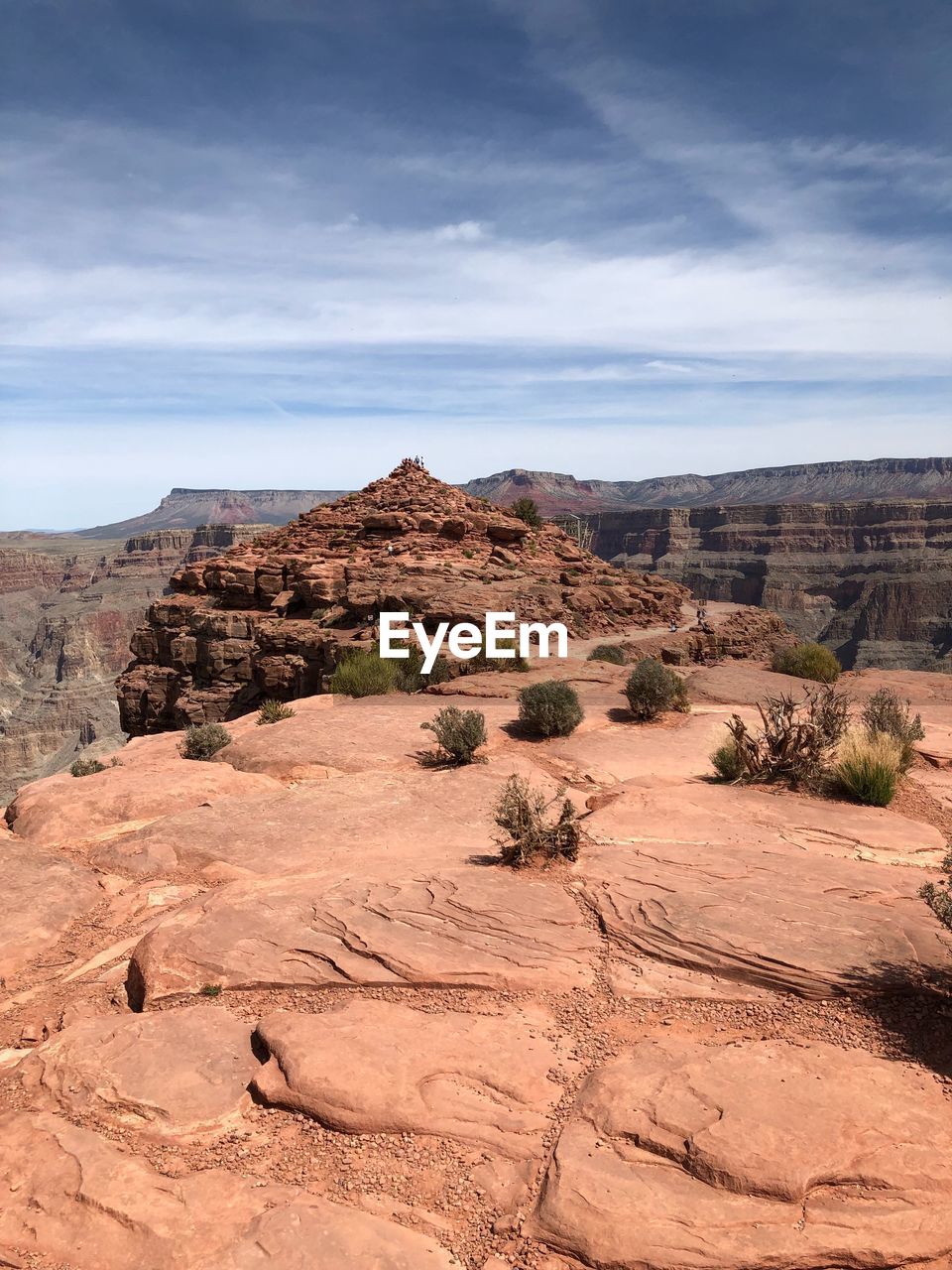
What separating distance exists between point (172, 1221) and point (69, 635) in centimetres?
13223

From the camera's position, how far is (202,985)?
4.86m

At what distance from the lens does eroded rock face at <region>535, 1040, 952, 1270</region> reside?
116 inches

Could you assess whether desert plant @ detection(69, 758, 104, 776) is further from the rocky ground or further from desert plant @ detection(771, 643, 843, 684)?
desert plant @ detection(771, 643, 843, 684)

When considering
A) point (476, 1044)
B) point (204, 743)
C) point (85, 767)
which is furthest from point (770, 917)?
point (85, 767)

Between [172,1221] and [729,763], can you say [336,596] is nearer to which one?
[729,763]

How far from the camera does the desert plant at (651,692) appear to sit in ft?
42.1

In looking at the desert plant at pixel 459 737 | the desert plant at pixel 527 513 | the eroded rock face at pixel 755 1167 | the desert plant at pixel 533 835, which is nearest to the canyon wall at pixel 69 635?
the desert plant at pixel 527 513

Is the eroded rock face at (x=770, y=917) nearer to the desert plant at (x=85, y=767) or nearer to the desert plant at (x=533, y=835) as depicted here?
the desert plant at (x=533, y=835)

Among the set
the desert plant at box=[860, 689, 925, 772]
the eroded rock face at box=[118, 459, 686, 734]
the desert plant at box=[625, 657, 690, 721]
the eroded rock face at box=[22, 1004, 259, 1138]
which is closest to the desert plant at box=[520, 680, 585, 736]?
the desert plant at box=[625, 657, 690, 721]

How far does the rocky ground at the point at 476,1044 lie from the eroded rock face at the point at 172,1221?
0.04 feet

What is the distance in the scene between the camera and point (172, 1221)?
3.17m

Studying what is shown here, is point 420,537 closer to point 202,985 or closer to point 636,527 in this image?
point 202,985

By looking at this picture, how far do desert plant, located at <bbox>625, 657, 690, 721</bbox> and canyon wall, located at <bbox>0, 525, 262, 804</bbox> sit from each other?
4816 cm

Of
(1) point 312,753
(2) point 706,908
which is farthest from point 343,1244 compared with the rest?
(1) point 312,753
